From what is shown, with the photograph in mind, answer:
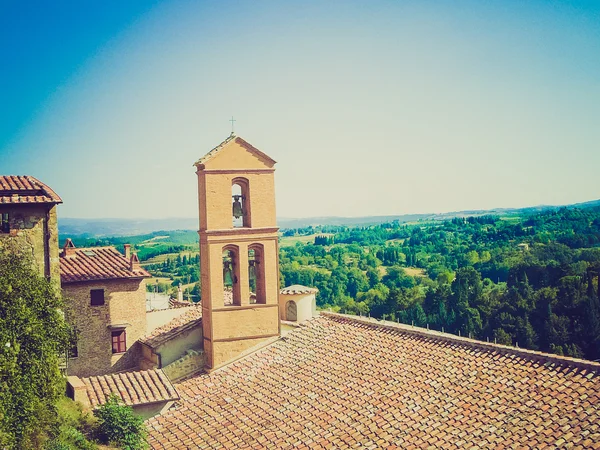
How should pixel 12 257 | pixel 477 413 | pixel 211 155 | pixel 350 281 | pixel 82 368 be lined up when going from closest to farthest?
pixel 477 413 < pixel 12 257 < pixel 211 155 < pixel 82 368 < pixel 350 281

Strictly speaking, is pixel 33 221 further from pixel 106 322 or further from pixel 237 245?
pixel 106 322

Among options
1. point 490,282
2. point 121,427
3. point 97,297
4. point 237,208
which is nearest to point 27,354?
point 121,427

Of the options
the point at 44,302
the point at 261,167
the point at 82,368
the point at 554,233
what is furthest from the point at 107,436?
the point at 554,233

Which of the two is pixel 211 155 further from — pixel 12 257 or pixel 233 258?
pixel 12 257

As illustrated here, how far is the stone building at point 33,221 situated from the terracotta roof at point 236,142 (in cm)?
461

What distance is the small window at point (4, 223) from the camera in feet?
51.0

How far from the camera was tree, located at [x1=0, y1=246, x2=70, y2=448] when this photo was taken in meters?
12.4

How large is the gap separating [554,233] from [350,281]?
3920 centimetres

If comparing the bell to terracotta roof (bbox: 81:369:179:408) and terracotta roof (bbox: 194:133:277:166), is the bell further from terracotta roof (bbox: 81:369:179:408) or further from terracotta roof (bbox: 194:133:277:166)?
terracotta roof (bbox: 81:369:179:408)

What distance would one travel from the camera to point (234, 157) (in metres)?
18.9

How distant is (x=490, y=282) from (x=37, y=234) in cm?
7685

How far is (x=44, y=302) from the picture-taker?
14.1m

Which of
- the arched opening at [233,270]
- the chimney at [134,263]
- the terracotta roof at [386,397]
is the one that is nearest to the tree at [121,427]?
the terracotta roof at [386,397]

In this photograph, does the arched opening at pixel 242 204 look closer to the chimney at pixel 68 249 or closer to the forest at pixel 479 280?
the chimney at pixel 68 249
